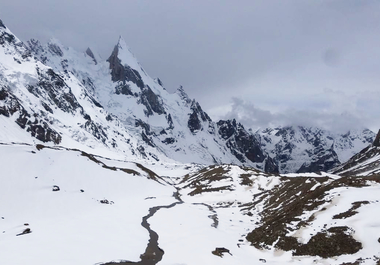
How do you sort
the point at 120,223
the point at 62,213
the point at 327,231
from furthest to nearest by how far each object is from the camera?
the point at 62,213
the point at 120,223
the point at 327,231

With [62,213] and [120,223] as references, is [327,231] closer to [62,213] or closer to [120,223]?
[120,223]

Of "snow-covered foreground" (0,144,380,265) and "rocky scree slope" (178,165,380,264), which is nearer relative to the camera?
"rocky scree slope" (178,165,380,264)

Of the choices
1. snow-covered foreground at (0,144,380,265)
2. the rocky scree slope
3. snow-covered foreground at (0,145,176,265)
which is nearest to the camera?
the rocky scree slope

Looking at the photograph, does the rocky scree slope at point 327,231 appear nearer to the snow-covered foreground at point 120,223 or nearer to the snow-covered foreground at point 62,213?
the snow-covered foreground at point 120,223

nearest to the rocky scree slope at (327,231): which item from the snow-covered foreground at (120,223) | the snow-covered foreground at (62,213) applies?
the snow-covered foreground at (120,223)

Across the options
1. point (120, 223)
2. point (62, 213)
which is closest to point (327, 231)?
Answer: point (120, 223)

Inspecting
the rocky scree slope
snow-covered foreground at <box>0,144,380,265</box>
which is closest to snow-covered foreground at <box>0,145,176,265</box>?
snow-covered foreground at <box>0,144,380,265</box>

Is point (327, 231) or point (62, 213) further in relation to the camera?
point (62, 213)

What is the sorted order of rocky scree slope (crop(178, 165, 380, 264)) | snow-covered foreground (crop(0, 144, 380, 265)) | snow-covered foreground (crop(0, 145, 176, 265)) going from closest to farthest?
rocky scree slope (crop(178, 165, 380, 264)) < snow-covered foreground (crop(0, 145, 176, 265)) < snow-covered foreground (crop(0, 144, 380, 265))

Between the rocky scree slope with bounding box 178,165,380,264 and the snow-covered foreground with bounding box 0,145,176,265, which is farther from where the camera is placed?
the snow-covered foreground with bounding box 0,145,176,265

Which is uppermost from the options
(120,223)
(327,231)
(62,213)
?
(62,213)

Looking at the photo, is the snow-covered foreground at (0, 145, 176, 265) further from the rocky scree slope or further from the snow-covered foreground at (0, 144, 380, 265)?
the rocky scree slope

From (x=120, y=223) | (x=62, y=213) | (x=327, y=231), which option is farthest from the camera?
(x=62, y=213)

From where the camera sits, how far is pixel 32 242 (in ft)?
102
